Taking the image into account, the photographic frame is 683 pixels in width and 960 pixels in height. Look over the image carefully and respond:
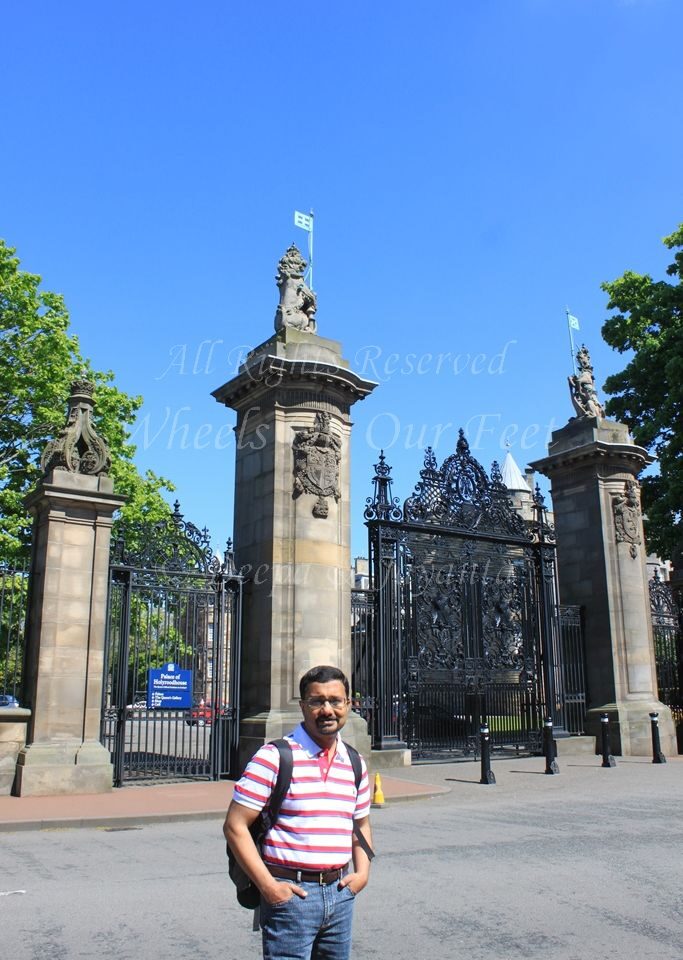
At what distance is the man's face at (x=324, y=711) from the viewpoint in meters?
3.30

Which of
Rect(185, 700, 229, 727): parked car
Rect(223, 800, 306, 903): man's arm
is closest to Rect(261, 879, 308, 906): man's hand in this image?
Rect(223, 800, 306, 903): man's arm

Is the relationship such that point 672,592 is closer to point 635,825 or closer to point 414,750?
point 414,750


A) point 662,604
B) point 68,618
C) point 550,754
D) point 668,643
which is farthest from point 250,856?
point 662,604

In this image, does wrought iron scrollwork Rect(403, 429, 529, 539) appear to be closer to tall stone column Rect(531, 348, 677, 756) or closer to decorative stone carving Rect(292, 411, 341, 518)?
tall stone column Rect(531, 348, 677, 756)

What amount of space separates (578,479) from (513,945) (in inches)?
655

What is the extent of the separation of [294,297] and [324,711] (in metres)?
14.2

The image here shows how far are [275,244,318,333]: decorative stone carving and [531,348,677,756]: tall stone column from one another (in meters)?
7.71

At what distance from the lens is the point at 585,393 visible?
21.3 metres

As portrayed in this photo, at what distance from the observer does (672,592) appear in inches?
961

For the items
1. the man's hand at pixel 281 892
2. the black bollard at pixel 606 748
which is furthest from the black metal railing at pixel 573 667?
the man's hand at pixel 281 892

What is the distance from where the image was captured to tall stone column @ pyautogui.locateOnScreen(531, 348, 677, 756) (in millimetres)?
19578

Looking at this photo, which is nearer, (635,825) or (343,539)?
(635,825)

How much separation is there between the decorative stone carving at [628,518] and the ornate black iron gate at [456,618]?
62.2 inches

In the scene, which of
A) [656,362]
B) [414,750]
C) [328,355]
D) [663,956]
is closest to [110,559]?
[328,355]
